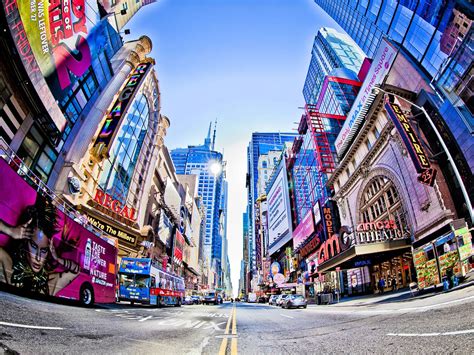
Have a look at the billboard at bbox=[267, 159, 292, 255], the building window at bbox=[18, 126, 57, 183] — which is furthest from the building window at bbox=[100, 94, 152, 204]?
the billboard at bbox=[267, 159, 292, 255]

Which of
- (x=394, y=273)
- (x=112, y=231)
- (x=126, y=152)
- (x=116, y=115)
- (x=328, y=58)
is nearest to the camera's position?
(x=112, y=231)

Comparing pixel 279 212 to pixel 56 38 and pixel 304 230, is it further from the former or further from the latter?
pixel 56 38

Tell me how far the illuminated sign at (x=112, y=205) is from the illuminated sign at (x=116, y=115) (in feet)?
13.9

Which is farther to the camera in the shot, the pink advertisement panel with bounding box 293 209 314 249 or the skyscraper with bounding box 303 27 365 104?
the skyscraper with bounding box 303 27 365 104

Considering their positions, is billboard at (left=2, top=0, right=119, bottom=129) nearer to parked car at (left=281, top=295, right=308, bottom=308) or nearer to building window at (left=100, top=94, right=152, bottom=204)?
building window at (left=100, top=94, right=152, bottom=204)

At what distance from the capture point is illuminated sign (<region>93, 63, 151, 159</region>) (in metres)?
26.8

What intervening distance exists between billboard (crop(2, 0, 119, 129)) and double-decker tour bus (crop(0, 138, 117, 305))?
1067 cm

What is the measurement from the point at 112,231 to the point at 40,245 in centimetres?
1959

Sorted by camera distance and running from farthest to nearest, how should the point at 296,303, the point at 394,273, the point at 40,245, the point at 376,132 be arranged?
the point at 376,132 → the point at 394,273 → the point at 296,303 → the point at 40,245

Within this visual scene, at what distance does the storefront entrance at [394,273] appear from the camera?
2578 cm

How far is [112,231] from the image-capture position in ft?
91.7

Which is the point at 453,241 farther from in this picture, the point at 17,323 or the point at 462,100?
the point at 17,323

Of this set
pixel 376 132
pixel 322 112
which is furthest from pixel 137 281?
pixel 322 112

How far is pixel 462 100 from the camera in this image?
68.7 ft
